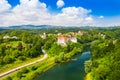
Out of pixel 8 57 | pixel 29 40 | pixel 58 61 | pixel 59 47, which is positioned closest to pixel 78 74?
pixel 58 61

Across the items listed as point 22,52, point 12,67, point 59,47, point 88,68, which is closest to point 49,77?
point 88,68

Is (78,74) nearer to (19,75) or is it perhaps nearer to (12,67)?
(19,75)

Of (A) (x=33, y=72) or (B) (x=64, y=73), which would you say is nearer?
(A) (x=33, y=72)

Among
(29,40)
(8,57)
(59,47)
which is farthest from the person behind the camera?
(29,40)

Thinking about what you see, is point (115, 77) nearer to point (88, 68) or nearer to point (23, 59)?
point (88, 68)

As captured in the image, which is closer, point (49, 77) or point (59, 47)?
point (49, 77)

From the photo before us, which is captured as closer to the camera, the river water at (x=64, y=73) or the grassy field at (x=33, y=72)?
the river water at (x=64, y=73)

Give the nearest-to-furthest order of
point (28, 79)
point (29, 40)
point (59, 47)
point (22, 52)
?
1. point (28, 79)
2. point (22, 52)
3. point (59, 47)
4. point (29, 40)

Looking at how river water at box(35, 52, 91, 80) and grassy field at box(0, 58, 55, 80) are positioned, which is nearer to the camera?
river water at box(35, 52, 91, 80)

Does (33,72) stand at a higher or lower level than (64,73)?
higher

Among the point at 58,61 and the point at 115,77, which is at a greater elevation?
the point at 115,77
